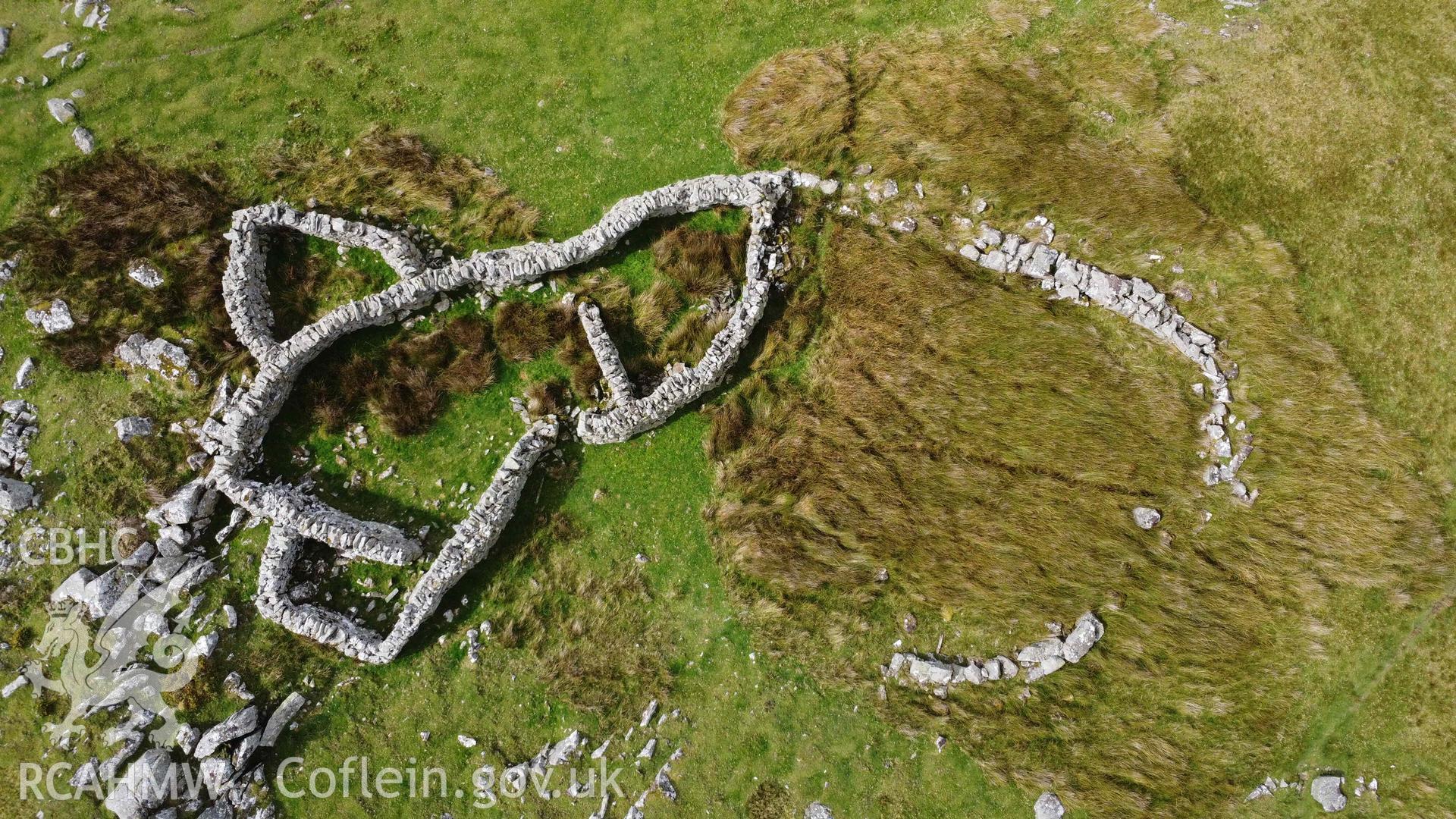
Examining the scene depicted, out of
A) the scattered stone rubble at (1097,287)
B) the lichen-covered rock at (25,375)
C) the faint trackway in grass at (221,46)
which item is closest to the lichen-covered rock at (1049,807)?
the scattered stone rubble at (1097,287)

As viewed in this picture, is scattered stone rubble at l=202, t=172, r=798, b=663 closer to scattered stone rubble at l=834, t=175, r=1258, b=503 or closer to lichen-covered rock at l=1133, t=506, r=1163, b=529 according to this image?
scattered stone rubble at l=834, t=175, r=1258, b=503

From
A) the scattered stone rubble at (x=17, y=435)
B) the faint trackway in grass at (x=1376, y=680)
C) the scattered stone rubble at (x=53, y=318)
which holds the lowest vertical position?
the faint trackway in grass at (x=1376, y=680)

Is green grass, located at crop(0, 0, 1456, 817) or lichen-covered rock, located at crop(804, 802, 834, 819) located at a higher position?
green grass, located at crop(0, 0, 1456, 817)

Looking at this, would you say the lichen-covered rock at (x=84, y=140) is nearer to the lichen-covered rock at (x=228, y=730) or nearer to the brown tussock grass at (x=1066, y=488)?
the lichen-covered rock at (x=228, y=730)

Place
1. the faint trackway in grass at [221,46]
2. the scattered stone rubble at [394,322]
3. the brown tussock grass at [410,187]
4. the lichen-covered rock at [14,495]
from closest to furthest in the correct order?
the scattered stone rubble at [394,322] → the lichen-covered rock at [14,495] → the brown tussock grass at [410,187] → the faint trackway in grass at [221,46]

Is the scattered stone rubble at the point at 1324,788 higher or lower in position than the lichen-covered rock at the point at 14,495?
lower

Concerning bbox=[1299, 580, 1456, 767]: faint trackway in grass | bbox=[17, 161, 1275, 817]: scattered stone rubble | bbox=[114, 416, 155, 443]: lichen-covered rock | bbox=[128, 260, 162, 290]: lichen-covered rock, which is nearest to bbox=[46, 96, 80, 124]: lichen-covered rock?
bbox=[128, 260, 162, 290]: lichen-covered rock
